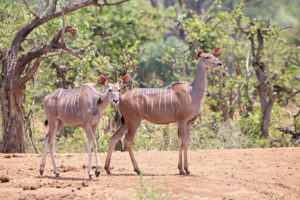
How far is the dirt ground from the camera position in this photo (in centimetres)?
680

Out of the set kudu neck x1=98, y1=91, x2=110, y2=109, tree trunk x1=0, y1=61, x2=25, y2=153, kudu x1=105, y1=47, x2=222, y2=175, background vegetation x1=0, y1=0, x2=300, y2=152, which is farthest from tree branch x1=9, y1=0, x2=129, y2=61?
kudu neck x1=98, y1=91, x2=110, y2=109

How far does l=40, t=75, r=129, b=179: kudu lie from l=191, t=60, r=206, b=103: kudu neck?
1110 mm

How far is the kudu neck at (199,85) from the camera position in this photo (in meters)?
8.56

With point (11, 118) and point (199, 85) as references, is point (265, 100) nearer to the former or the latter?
point (199, 85)

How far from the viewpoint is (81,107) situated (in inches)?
319

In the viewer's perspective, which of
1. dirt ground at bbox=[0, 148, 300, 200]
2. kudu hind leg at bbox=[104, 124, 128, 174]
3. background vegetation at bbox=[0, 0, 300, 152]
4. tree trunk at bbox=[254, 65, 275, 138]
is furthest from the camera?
tree trunk at bbox=[254, 65, 275, 138]

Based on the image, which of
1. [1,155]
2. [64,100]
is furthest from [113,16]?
[64,100]

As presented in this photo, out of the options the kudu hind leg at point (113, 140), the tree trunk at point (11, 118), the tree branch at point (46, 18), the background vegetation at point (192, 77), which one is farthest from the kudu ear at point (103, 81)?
the tree trunk at point (11, 118)

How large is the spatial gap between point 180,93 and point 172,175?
128cm

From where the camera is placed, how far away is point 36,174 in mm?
8445

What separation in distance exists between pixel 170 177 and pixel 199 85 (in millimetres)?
1622

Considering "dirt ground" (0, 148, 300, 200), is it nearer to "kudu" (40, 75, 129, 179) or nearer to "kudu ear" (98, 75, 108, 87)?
"kudu" (40, 75, 129, 179)

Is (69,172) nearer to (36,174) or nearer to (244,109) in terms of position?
(36,174)

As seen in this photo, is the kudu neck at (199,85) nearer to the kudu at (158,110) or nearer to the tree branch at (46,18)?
the kudu at (158,110)
